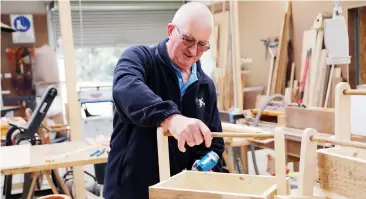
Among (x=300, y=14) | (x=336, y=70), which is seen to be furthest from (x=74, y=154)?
(x=300, y=14)

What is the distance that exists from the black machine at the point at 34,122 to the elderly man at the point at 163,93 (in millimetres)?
1809

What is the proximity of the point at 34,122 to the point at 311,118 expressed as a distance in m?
2.09

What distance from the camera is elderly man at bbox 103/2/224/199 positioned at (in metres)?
1.39

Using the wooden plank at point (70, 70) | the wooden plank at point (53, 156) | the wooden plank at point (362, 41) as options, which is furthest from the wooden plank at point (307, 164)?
the wooden plank at point (362, 41)

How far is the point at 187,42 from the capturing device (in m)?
1.41

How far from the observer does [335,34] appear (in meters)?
1.73

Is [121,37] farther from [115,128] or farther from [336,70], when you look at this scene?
[115,128]

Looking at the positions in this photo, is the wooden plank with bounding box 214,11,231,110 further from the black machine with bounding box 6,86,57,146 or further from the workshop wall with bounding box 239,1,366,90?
the black machine with bounding box 6,86,57,146

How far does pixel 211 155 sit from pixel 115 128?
0.38m

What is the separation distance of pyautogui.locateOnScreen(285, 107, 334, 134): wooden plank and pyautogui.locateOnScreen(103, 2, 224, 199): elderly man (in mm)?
1490

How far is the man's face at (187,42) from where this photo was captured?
54.2 inches

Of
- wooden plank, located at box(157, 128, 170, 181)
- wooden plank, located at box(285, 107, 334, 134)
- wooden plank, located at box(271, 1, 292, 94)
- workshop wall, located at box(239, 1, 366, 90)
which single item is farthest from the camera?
wooden plank, located at box(271, 1, 292, 94)

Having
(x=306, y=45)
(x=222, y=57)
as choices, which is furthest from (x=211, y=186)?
(x=222, y=57)

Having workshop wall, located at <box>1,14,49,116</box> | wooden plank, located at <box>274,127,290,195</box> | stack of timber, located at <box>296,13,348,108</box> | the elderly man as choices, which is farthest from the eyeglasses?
workshop wall, located at <box>1,14,49,116</box>
